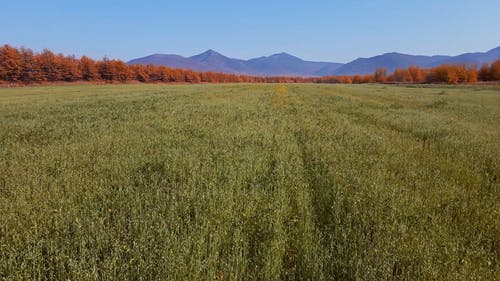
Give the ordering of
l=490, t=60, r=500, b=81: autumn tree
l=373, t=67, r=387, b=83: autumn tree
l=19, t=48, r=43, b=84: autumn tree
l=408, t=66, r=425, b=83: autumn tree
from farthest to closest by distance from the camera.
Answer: l=373, t=67, r=387, b=83: autumn tree → l=408, t=66, r=425, b=83: autumn tree → l=490, t=60, r=500, b=81: autumn tree → l=19, t=48, r=43, b=84: autumn tree

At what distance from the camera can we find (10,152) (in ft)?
23.7

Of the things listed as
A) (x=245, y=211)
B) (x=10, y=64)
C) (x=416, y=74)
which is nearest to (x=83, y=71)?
(x=10, y=64)

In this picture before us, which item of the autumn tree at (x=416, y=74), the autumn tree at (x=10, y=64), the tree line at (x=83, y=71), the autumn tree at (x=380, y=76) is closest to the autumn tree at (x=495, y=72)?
the tree line at (x=83, y=71)

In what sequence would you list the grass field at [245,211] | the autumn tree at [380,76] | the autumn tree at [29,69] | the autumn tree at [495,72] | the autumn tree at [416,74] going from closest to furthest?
the grass field at [245,211] < the autumn tree at [29,69] < the autumn tree at [495,72] < the autumn tree at [416,74] < the autumn tree at [380,76]

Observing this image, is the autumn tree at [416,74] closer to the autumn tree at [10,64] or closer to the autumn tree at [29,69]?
the autumn tree at [29,69]

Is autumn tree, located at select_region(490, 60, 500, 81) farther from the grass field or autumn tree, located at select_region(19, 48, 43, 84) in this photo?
autumn tree, located at select_region(19, 48, 43, 84)

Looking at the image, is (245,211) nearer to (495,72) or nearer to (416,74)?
(495,72)

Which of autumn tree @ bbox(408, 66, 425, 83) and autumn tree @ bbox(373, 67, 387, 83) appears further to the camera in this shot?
autumn tree @ bbox(373, 67, 387, 83)

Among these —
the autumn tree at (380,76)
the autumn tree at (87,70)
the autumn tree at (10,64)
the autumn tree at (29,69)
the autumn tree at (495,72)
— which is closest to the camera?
the autumn tree at (10,64)

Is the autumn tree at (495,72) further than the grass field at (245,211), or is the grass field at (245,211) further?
the autumn tree at (495,72)

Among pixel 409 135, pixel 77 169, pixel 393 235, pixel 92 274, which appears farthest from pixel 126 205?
pixel 409 135

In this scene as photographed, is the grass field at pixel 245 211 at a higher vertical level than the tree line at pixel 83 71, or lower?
lower

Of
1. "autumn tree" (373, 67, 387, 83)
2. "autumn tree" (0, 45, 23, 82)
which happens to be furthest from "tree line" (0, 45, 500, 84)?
"autumn tree" (373, 67, 387, 83)

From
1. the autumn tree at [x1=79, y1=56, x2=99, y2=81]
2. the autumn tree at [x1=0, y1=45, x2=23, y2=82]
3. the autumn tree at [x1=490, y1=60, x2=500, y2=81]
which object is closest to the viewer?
the autumn tree at [x1=0, y1=45, x2=23, y2=82]
